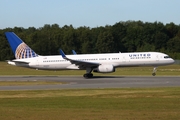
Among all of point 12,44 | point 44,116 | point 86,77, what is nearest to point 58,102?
point 44,116

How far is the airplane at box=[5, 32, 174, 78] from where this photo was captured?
165 ft

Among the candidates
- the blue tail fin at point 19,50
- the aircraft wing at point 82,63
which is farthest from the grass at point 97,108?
the blue tail fin at point 19,50

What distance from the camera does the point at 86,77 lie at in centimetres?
5066

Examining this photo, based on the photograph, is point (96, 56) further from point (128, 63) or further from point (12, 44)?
point (12, 44)

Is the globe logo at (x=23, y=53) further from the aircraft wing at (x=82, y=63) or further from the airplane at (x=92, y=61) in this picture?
the aircraft wing at (x=82, y=63)

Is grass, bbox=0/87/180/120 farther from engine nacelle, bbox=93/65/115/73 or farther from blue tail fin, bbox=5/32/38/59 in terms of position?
blue tail fin, bbox=5/32/38/59

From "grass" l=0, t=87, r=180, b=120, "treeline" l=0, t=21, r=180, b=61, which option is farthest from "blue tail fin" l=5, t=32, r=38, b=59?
"treeline" l=0, t=21, r=180, b=61

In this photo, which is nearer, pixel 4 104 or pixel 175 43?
pixel 4 104

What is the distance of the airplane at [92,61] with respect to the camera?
165 feet

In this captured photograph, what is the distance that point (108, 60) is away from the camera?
2008 inches

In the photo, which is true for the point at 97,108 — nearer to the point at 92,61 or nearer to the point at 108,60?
the point at 108,60

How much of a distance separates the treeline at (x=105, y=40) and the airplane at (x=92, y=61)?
68699 mm

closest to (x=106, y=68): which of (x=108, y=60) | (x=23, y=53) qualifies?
(x=108, y=60)

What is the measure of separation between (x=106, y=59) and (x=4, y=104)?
94.2 ft
